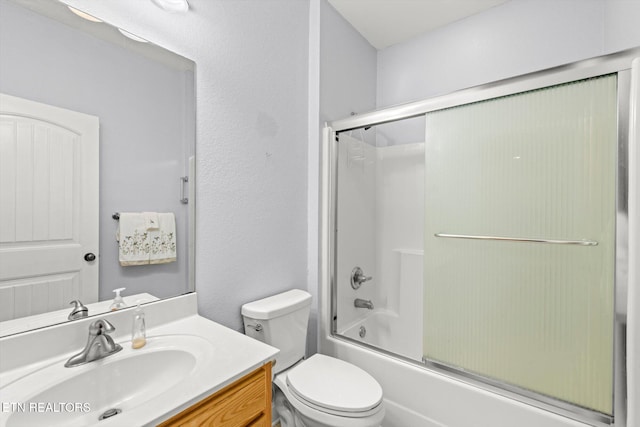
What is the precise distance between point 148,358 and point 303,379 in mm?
656

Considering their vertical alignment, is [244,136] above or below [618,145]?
above

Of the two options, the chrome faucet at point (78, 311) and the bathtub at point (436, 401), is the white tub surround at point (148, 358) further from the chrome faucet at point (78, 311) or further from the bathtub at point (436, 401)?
the bathtub at point (436, 401)

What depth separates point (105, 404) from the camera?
825 mm

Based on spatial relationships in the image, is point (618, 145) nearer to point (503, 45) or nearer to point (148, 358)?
point (503, 45)

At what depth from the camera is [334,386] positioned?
4.06 ft

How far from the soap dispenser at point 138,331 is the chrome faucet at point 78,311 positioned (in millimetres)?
147

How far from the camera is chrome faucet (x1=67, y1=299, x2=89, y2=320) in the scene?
36.6 inches

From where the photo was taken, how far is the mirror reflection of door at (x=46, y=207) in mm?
825

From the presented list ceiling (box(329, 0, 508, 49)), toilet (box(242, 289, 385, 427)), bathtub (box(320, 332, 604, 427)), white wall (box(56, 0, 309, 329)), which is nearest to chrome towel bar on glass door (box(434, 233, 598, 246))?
bathtub (box(320, 332, 604, 427))

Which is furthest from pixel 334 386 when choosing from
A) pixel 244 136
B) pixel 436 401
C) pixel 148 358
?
pixel 244 136

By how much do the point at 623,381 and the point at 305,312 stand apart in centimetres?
124

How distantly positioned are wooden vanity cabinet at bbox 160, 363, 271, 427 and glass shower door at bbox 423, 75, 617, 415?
0.87 meters

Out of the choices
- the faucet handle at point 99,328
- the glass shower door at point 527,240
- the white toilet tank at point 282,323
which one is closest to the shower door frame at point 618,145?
the glass shower door at point 527,240

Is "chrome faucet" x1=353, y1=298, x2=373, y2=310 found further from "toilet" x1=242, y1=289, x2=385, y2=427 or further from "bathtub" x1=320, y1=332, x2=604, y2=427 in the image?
"toilet" x1=242, y1=289, x2=385, y2=427
